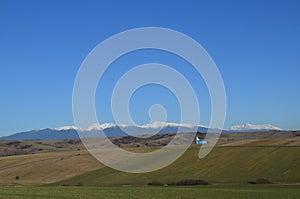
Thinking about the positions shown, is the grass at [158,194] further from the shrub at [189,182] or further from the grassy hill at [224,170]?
the grassy hill at [224,170]

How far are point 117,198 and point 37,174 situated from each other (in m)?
60.7

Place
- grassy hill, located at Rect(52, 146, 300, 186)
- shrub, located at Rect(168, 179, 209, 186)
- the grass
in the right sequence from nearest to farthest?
the grass < shrub, located at Rect(168, 179, 209, 186) < grassy hill, located at Rect(52, 146, 300, 186)

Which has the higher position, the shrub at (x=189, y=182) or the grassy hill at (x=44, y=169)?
the grassy hill at (x=44, y=169)

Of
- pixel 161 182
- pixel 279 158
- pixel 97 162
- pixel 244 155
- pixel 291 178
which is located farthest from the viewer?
pixel 97 162

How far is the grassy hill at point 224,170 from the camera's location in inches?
2810

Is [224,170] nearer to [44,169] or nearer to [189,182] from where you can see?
[189,182]

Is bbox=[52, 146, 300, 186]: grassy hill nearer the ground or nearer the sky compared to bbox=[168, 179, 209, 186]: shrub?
nearer the sky

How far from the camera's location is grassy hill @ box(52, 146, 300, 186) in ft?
234

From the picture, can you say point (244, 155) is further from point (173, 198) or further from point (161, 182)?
point (173, 198)

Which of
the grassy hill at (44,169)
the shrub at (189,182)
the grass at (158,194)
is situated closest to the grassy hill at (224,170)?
the shrub at (189,182)

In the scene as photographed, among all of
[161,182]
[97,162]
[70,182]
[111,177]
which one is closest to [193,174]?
[161,182]

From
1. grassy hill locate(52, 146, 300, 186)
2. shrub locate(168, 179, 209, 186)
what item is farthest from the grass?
grassy hill locate(52, 146, 300, 186)

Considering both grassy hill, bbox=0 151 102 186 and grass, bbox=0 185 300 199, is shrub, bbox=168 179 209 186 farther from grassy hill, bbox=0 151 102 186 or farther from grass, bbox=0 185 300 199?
grassy hill, bbox=0 151 102 186

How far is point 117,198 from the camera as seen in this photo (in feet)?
126
